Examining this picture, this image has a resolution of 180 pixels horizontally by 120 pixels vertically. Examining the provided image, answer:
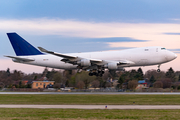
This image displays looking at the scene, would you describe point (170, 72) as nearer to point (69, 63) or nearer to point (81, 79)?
point (81, 79)

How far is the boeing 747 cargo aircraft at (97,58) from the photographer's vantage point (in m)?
45.1

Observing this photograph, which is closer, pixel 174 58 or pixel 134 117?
pixel 134 117

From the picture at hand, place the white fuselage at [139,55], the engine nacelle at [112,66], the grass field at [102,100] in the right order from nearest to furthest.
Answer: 1. the grass field at [102,100]
2. the white fuselage at [139,55]
3. the engine nacelle at [112,66]

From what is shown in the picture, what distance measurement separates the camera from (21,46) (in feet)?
173

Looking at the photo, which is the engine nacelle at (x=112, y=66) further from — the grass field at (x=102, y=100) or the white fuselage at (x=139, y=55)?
the grass field at (x=102, y=100)

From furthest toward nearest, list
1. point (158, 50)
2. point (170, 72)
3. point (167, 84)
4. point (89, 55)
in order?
point (170, 72), point (167, 84), point (89, 55), point (158, 50)

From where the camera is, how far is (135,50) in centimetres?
4634

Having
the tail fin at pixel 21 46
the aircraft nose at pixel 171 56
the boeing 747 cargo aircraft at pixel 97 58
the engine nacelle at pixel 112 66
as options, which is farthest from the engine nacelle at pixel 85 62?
the aircraft nose at pixel 171 56

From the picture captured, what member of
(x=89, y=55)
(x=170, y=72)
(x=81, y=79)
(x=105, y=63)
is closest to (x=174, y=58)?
(x=105, y=63)

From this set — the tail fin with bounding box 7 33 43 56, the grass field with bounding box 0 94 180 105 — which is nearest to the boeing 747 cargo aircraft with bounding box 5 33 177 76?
the tail fin with bounding box 7 33 43 56

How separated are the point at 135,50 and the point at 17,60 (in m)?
22.2

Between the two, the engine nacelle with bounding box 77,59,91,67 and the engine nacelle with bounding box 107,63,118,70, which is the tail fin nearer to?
the engine nacelle with bounding box 77,59,91,67

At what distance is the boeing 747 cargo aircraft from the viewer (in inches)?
1775

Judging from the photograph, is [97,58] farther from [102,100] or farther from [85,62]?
[102,100]
